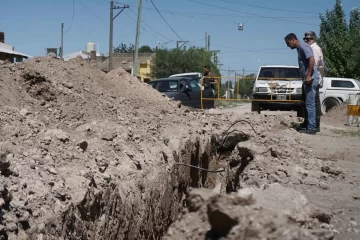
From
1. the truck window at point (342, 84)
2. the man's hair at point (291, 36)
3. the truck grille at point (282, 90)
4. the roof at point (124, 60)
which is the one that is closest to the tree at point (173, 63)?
the roof at point (124, 60)

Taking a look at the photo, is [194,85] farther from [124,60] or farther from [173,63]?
[124,60]

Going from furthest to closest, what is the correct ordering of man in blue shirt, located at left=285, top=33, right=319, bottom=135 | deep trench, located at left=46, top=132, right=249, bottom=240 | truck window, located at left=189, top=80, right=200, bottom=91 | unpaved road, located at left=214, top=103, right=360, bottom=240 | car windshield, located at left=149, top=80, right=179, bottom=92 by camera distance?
truck window, located at left=189, top=80, right=200, bottom=91 < car windshield, located at left=149, top=80, right=179, bottom=92 < man in blue shirt, located at left=285, top=33, right=319, bottom=135 < deep trench, located at left=46, top=132, right=249, bottom=240 < unpaved road, located at left=214, top=103, right=360, bottom=240

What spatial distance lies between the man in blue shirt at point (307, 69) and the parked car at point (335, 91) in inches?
447

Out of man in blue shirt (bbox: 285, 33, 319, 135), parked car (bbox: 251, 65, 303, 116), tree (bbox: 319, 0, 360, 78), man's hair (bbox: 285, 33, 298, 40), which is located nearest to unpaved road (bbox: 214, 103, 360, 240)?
man in blue shirt (bbox: 285, 33, 319, 135)

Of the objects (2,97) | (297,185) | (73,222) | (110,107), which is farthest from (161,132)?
(73,222)

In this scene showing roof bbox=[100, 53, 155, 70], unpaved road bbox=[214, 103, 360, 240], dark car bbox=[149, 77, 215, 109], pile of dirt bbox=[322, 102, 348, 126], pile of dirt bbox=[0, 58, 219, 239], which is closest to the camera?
unpaved road bbox=[214, 103, 360, 240]

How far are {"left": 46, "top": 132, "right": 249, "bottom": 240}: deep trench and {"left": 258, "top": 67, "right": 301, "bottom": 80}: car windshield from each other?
6.96 metres

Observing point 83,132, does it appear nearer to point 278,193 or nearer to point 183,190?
point 183,190

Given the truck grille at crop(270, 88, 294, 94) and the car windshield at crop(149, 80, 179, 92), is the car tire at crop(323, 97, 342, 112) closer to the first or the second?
the truck grille at crop(270, 88, 294, 94)

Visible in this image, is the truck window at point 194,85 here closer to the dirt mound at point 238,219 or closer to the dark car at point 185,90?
the dark car at point 185,90

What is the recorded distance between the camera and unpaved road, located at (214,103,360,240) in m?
3.89

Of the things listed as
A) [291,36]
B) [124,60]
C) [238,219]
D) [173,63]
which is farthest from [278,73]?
[124,60]

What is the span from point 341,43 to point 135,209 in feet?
91.5

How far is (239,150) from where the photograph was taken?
736 centimetres
